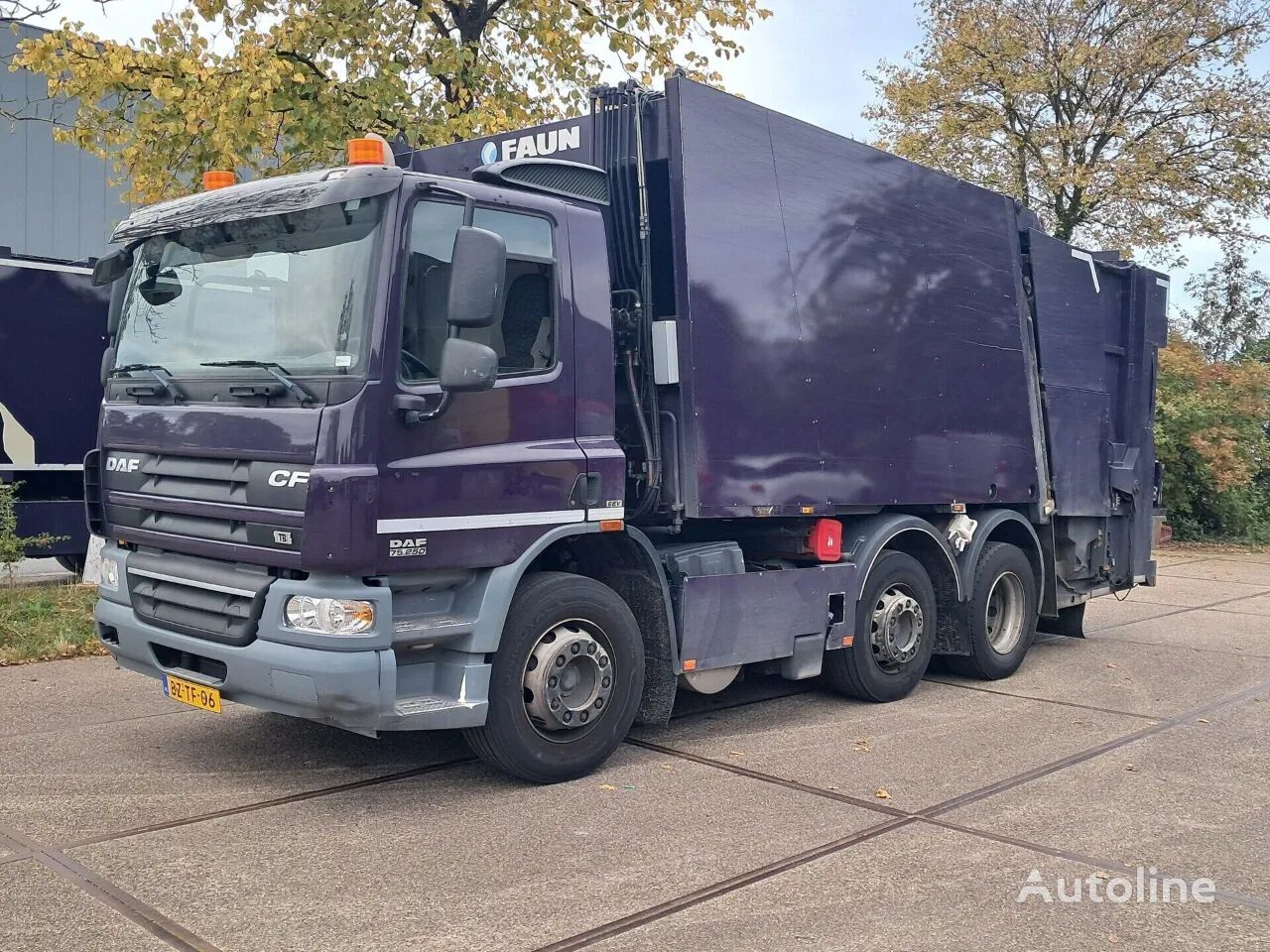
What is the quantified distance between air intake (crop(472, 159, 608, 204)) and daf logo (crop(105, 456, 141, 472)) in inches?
80.7

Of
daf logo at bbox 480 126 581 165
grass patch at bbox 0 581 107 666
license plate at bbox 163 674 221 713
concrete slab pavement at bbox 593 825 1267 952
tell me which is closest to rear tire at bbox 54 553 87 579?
grass patch at bbox 0 581 107 666

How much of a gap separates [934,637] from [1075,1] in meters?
17.1

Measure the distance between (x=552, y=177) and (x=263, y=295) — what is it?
1.52m

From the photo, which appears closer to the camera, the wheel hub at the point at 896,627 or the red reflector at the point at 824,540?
the red reflector at the point at 824,540

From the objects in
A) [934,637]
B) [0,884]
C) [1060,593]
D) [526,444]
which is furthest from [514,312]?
[1060,593]

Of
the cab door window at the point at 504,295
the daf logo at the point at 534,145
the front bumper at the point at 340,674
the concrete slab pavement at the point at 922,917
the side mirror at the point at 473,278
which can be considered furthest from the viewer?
the daf logo at the point at 534,145

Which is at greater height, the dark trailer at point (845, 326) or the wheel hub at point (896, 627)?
the dark trailer at point (845, 326)

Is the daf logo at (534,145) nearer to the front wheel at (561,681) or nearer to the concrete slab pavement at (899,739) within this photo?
the front wheel at (561,681)

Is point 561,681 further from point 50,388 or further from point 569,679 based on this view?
point 50,388

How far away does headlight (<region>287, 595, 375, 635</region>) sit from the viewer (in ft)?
16.4

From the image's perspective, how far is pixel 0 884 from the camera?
14.3 ft

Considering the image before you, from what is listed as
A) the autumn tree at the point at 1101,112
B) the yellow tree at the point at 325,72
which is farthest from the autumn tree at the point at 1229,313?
the yellow tree at the point at 325,72

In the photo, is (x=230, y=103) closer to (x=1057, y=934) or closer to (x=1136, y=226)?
(x=1057, y=934)

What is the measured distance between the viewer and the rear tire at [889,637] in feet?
24.8
